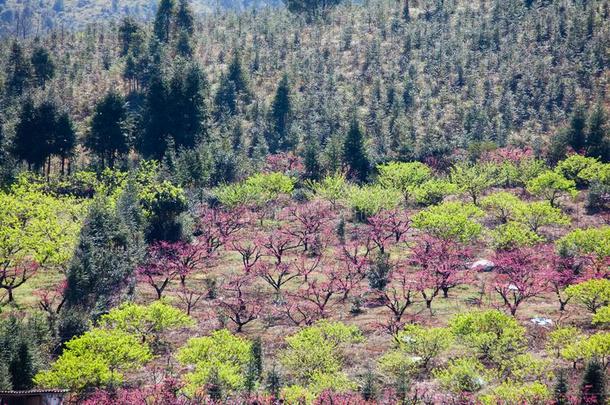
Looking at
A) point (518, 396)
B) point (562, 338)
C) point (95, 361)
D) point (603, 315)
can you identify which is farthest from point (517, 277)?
point (95, 361)

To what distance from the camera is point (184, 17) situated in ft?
381

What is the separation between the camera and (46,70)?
102 m

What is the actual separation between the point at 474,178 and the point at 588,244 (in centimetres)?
2152

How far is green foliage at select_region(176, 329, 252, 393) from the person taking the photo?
116 feet

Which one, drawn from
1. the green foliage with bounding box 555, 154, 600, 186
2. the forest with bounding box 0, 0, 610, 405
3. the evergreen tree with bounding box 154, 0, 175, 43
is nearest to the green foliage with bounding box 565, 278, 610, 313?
the forest with bounding box 0, 0, 610, 405

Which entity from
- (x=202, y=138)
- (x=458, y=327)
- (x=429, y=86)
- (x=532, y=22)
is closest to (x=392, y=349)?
(x=458, y=327)

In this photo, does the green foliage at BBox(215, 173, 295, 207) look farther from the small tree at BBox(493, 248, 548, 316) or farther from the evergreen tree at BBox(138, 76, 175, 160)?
the small tree at BBox(493, 248, 548, 316)

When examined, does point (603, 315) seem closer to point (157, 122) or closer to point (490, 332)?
point (490, 332)

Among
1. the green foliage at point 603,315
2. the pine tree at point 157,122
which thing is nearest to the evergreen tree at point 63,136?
the pine tree at point 157,122

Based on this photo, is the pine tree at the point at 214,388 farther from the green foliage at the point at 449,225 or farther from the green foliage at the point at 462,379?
the green foliage at the point at 449,225

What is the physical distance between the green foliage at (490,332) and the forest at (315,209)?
0.55 ft

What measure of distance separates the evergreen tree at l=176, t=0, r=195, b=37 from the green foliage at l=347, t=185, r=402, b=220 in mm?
58251

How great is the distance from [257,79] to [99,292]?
66.7 m

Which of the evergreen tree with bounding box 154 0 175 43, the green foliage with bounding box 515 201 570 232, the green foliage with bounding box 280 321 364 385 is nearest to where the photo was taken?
the green foliage with bounding box 280 321 364 385
